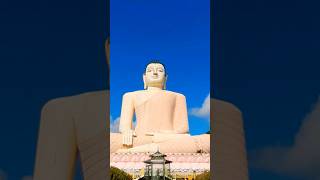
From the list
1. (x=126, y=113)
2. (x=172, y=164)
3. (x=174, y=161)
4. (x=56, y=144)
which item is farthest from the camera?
(x=126, y=113)

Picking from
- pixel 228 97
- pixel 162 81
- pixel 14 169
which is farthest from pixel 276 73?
pixel 162 81

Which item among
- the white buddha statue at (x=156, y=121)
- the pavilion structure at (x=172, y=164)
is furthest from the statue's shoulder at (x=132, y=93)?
the pavilion structure at (x=172, y=164)

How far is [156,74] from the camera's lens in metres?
11.6

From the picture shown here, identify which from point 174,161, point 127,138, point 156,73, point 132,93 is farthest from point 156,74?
point 174,161

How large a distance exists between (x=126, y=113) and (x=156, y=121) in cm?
74

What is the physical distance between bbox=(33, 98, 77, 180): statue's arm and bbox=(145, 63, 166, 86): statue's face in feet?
23.7

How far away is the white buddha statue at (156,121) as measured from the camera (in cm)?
1058

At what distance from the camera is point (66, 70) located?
13.9ft

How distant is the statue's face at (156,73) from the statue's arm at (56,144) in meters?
7.23

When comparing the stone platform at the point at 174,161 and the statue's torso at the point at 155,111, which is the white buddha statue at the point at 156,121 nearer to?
the statue's torso at the point at 155,111

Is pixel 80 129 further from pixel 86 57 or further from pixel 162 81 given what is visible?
pixel 162 81

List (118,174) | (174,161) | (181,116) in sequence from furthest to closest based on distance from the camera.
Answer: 1. (181,116)
2. (174,161)
3. (118,174)

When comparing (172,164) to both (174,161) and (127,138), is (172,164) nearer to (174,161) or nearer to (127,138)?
(174,161)

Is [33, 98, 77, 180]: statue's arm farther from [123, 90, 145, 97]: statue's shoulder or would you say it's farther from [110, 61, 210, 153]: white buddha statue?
[123, 90, 145, 97]: statue's shoulder
